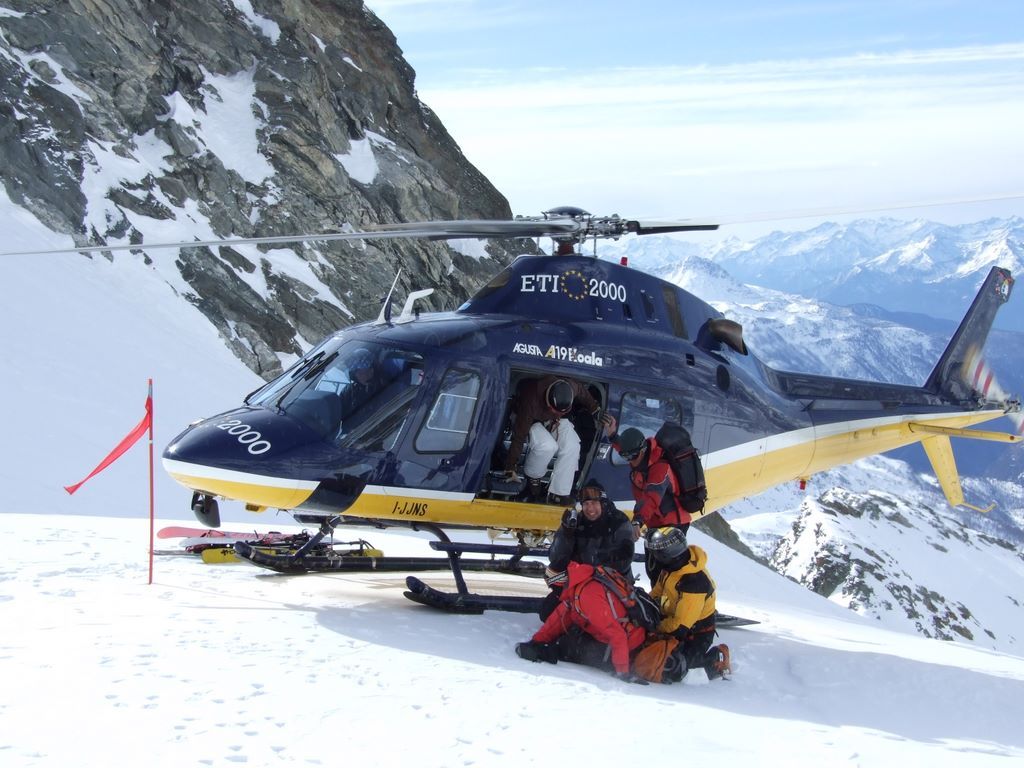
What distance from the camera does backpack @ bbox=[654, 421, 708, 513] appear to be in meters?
8.03

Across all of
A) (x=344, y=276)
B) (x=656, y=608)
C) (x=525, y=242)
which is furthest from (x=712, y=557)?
(x=525, y=242)

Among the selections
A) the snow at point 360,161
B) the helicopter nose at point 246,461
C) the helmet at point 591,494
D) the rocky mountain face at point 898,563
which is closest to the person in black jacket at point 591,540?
the helmet at point 591,494

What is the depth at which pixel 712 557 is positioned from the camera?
18.6 metres

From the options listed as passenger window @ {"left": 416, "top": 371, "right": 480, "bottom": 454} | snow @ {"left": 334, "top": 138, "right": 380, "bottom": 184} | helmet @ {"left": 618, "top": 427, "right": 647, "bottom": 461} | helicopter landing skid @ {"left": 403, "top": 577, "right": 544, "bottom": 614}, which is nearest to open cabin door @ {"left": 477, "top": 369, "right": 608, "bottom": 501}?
passenger window @ {"left": 416, "top": 371, "right": 480, "bottom": 454}

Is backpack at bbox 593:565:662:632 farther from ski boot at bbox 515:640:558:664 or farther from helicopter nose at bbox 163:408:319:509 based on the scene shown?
helicopter nose at bbox 163:408:319:509

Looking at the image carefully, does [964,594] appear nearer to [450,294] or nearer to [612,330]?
[450,294]

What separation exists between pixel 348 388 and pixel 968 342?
9.69 m

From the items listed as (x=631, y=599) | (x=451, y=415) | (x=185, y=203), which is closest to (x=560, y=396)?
(x=451, y=415)

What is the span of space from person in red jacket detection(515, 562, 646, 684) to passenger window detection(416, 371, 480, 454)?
1645 millimetres

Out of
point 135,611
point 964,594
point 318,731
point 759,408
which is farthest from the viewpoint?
point 964,594

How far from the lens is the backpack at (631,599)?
7254 mm

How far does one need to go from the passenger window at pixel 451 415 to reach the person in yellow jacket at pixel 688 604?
194 centimetres

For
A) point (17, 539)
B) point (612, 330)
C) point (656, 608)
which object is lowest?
point (17, 539)

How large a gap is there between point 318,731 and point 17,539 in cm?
560
